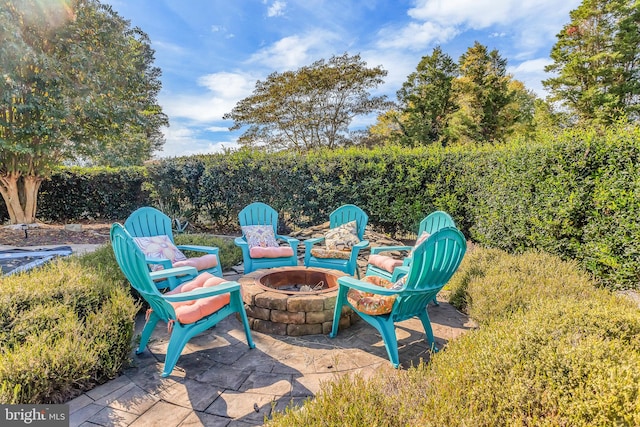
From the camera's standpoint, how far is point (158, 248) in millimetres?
3496

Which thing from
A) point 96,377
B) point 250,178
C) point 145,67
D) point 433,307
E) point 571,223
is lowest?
point 433,307

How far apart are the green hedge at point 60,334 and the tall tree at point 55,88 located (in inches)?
231

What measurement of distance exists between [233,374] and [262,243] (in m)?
2.37

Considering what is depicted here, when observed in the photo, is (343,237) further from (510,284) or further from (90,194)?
(90,194)

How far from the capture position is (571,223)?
3502 mm

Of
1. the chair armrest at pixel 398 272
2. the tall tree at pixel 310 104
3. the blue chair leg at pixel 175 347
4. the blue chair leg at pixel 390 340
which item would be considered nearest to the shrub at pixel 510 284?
the chair armrest at pixel 398 272

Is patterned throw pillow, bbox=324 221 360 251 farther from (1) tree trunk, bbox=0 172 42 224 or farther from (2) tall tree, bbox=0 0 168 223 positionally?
(1) tree trunk, bbox=0 172 42 224

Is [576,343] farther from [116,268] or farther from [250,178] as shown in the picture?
[250,178]

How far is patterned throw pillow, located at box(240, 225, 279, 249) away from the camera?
4.36 metres

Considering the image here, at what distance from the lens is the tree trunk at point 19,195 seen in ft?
24.7

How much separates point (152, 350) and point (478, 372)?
90.0 inches

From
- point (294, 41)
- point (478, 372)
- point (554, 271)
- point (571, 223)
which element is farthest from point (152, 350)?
point (294, 41)

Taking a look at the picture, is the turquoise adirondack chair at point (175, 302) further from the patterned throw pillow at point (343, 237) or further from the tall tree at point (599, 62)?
the tall tree at point (599, 62)

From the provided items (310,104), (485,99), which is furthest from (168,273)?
(485,99)
